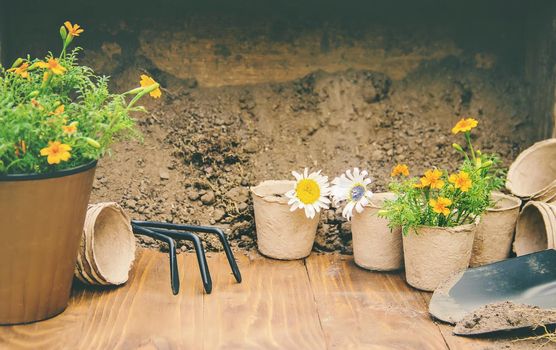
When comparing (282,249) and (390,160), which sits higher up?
(390,160)

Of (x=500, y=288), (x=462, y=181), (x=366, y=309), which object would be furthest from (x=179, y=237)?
(x=500, y=288)

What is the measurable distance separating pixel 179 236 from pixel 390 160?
1.17 meters

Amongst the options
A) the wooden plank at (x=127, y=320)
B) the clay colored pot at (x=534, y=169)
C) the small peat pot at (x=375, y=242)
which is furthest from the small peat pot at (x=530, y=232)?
the wooden plank at (x=127, y=320)

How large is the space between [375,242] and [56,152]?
129cm

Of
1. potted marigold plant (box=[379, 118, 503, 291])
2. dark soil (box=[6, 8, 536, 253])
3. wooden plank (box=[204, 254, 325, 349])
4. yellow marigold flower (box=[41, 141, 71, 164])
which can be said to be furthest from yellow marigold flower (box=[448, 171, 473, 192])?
yellow marigold flower (box=[41, 141, 71, 164])

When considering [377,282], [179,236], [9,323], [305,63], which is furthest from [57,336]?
[305,63]

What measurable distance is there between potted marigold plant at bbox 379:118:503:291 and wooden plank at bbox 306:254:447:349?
0.12m

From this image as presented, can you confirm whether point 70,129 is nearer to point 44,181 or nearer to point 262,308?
point 44,181

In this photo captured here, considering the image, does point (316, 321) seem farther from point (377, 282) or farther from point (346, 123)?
point (346, 123)

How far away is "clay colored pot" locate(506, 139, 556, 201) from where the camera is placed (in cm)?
325

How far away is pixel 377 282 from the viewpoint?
2941 mm

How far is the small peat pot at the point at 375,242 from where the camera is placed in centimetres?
297

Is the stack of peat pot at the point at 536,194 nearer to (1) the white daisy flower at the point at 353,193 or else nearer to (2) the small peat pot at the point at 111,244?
(1) the white daisy flower at the point at 353,193

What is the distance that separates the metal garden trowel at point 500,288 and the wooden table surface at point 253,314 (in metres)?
0.08
